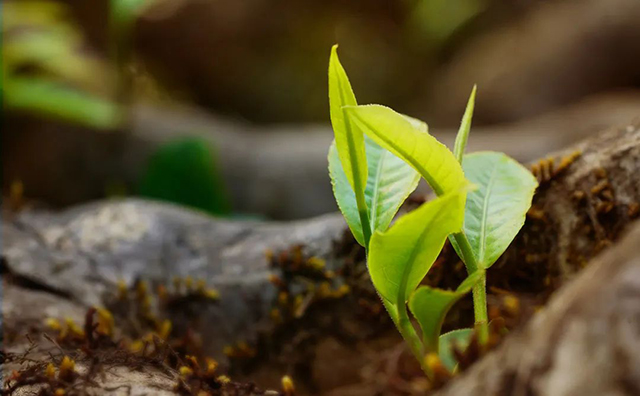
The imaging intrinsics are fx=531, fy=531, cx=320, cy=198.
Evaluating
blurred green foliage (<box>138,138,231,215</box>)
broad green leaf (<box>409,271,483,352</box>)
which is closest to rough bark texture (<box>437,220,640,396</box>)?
broad green leaf (<box>409,271,483,352</box>)

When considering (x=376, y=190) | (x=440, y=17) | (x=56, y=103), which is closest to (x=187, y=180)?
(x=56, y=103)

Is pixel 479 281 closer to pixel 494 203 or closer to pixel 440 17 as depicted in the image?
pixel 494 203

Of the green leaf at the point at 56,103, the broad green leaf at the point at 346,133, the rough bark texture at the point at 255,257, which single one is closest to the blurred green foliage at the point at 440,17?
the green leaf at the point at 56,103

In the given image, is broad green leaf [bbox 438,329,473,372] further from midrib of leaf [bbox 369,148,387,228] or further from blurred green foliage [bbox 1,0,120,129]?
blurred green foliage [bbox 1,0,120,129]

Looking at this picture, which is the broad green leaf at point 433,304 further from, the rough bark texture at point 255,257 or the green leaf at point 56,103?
the green leaf at point 56,103

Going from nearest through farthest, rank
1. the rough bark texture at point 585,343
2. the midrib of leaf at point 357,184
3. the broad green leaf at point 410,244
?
the rough bark texture at point 585,343 < the broad green leaf at point 410,244 < the midrib of leaf at point 357,184
